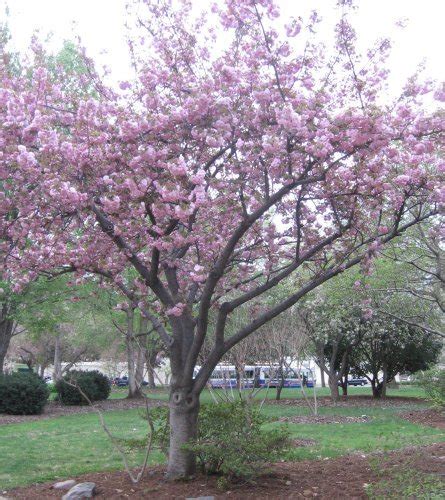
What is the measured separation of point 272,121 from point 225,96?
0.54m

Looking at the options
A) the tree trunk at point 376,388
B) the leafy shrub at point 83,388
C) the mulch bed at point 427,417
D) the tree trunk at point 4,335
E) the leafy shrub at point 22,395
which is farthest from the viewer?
the tree trunk at point 376,388

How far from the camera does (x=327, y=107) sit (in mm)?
5312

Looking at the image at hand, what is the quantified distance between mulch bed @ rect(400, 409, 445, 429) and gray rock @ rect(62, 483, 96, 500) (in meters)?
8.11

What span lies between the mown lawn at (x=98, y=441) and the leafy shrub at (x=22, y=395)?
1.37 meters

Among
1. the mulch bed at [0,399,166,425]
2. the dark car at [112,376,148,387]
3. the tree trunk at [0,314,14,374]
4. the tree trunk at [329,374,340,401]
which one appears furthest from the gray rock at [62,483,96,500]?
the dark car at [112,376,148,387]

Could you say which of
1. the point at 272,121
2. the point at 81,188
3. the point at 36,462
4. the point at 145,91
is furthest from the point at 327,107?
the point at 36,462

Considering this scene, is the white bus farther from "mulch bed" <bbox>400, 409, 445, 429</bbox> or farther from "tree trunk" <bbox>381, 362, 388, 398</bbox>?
"tree trunk" <bbox>381, 362, 388, 398</bbox>

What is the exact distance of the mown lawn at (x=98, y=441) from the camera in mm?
7035

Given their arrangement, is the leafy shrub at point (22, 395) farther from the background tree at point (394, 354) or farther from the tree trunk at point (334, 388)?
the background tree at point (394, 354)

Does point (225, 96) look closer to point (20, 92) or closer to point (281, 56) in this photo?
point (281, 56)

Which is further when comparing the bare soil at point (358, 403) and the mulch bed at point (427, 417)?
the bare soil at point (358, 403)

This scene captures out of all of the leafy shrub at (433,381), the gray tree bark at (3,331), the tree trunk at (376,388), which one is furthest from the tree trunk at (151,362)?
the tree trunk at (376,388)

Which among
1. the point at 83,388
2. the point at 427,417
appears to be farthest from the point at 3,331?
the point at 427,417

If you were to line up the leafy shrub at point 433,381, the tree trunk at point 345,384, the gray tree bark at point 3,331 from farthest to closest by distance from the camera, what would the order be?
the tree trunk at point 345,384 → the gray tree bark at point 3,331 → the leafy shrub at point 433,381
